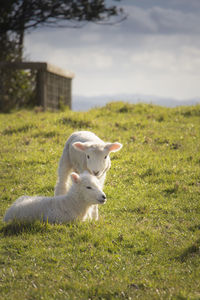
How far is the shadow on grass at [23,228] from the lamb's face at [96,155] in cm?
100

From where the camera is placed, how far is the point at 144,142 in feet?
31.4

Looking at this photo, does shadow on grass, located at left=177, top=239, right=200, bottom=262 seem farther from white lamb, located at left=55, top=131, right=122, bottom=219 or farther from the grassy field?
white lamb, located at left=55, top=131, right=122, bottom=219

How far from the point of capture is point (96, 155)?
5.09 metres

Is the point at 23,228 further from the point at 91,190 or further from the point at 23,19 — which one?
the point at 23,19

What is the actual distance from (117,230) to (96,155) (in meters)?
1.08

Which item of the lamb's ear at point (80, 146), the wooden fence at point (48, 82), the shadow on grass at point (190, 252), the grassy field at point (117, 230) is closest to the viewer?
the grassy field at point (117, 230)

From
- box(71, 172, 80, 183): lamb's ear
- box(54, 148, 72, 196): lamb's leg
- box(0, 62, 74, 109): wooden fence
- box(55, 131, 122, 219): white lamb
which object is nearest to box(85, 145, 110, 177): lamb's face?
box(55, 131, 122, 219): white lamb

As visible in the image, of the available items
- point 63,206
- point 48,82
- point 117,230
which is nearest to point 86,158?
point 63,206

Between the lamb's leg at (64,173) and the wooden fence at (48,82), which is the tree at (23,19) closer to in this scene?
the wooden fence at (48,82)

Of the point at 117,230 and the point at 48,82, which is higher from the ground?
the point at 48,82

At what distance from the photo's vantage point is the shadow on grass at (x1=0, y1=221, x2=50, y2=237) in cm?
458

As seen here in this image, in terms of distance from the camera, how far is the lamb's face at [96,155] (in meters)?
5.04

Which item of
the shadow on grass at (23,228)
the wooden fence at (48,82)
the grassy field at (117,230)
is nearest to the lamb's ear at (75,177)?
the grassy field at (117,230)

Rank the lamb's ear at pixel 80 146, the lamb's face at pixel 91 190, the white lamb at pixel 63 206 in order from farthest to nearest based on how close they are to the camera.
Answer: the lamb's ear at pixel 80 146
the white lamb at pixel 63 206
the lamb's face at pixel 91 190
